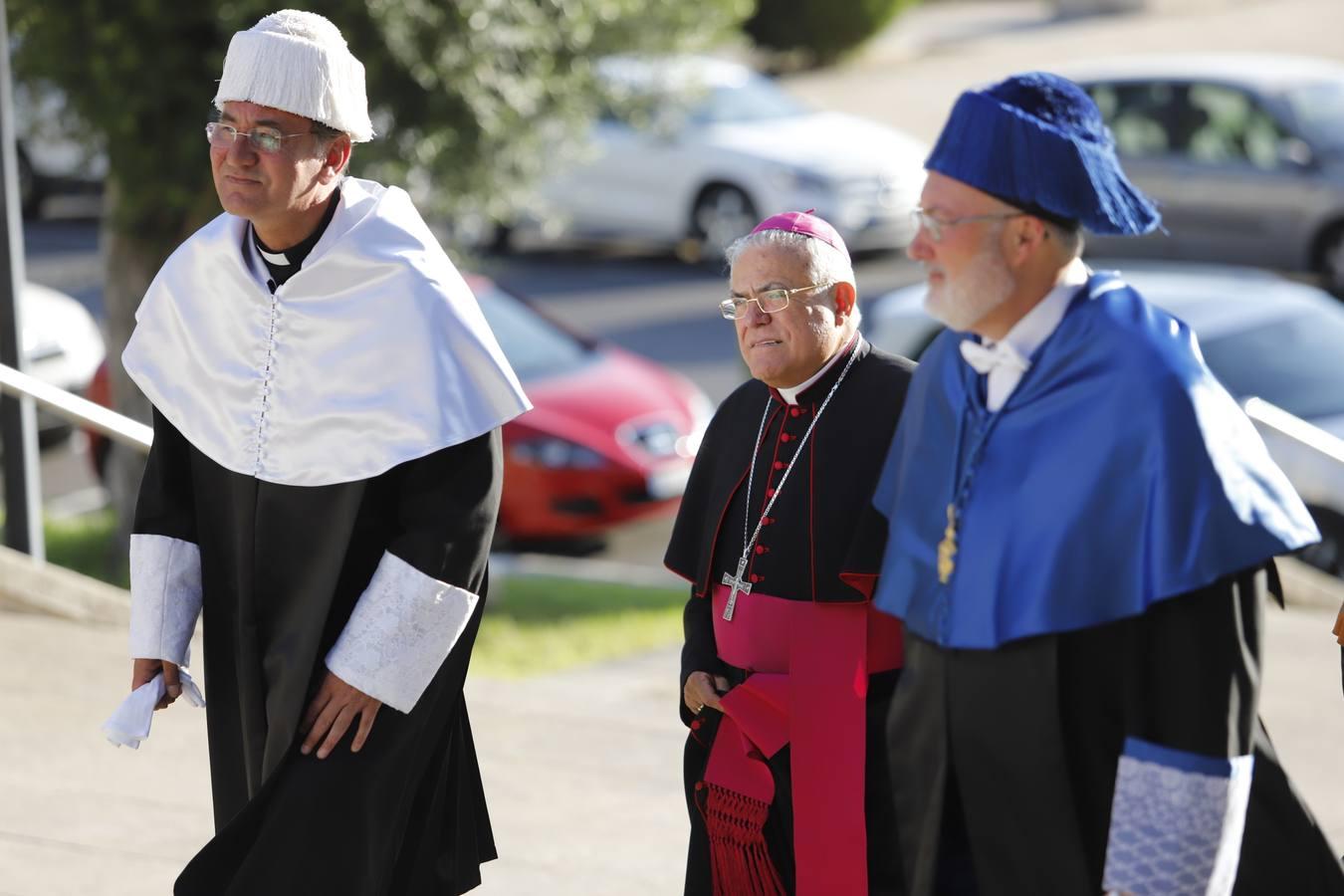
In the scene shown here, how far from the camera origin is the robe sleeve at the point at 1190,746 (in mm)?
2762

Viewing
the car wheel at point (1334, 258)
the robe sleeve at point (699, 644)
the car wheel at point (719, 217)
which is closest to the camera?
the robe sleeve at point (699, 644)

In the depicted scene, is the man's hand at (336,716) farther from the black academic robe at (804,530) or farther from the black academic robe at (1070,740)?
the black academic robe at (1070,740)

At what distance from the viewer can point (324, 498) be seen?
364 centimetres

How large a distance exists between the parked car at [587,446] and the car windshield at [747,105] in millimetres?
7115

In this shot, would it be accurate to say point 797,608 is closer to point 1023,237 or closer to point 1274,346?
point 1023,237

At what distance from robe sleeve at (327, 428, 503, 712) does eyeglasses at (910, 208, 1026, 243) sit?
42.2 inches

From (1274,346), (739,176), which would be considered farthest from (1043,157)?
(739,176)

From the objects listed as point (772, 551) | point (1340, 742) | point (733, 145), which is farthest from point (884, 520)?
point (733, 145)

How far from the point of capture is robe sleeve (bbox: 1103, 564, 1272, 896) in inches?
109

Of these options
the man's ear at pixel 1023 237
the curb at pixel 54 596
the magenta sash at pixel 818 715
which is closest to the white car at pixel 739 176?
the curb at pixel 54 596

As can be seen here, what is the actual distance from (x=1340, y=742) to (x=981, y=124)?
4080 mm

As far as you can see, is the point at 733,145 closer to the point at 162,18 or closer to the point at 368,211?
the point at 162,18

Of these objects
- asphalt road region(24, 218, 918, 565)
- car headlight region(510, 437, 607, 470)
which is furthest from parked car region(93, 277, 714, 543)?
asphalt road region(24, 218, 918, 565)

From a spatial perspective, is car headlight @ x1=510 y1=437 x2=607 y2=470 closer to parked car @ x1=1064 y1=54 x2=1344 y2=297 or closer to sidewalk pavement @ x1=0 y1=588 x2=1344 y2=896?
sidewalk pavement @ x1=0 y1=588 x2=1344 y2=896
